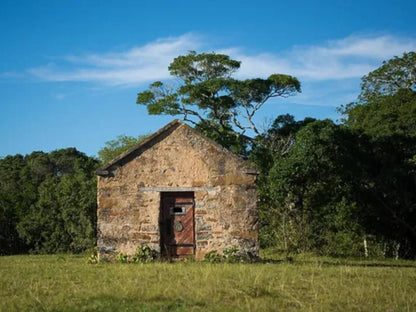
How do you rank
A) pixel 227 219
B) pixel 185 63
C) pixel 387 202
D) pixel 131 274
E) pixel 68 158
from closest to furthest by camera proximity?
pixel 131 274 → pixel 227 219 → pixel 387 202 → pixel 185 63 → pixel 68 158

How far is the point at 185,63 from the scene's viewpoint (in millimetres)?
34875

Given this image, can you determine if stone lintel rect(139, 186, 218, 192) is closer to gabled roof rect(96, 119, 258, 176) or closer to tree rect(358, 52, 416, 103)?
gabled roof rect(96, 119, 258, 176)

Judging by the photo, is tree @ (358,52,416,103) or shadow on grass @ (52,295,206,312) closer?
shadow on grass @ (52,295,206,312)

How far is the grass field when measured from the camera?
8.66m

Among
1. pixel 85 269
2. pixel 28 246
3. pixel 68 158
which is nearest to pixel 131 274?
pixel 85 269

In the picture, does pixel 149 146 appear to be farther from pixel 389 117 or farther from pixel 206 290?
pixel 389 117

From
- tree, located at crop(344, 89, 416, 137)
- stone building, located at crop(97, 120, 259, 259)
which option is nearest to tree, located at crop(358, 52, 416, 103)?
tree, located at crop(344, 89, 416, 137)

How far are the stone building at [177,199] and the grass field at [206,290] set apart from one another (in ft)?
10.9

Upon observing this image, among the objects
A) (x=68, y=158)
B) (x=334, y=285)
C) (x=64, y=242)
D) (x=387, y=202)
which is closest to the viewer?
(x=334, y=285)

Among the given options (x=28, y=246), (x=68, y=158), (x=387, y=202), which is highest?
(x=68, y=158)

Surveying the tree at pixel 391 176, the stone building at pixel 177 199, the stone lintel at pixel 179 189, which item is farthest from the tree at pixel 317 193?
the stone lintel at pixel 179 189

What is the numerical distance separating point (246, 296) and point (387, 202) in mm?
13688

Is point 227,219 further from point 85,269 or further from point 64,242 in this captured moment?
point 64,242

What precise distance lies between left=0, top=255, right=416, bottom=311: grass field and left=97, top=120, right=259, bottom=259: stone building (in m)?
3.33
